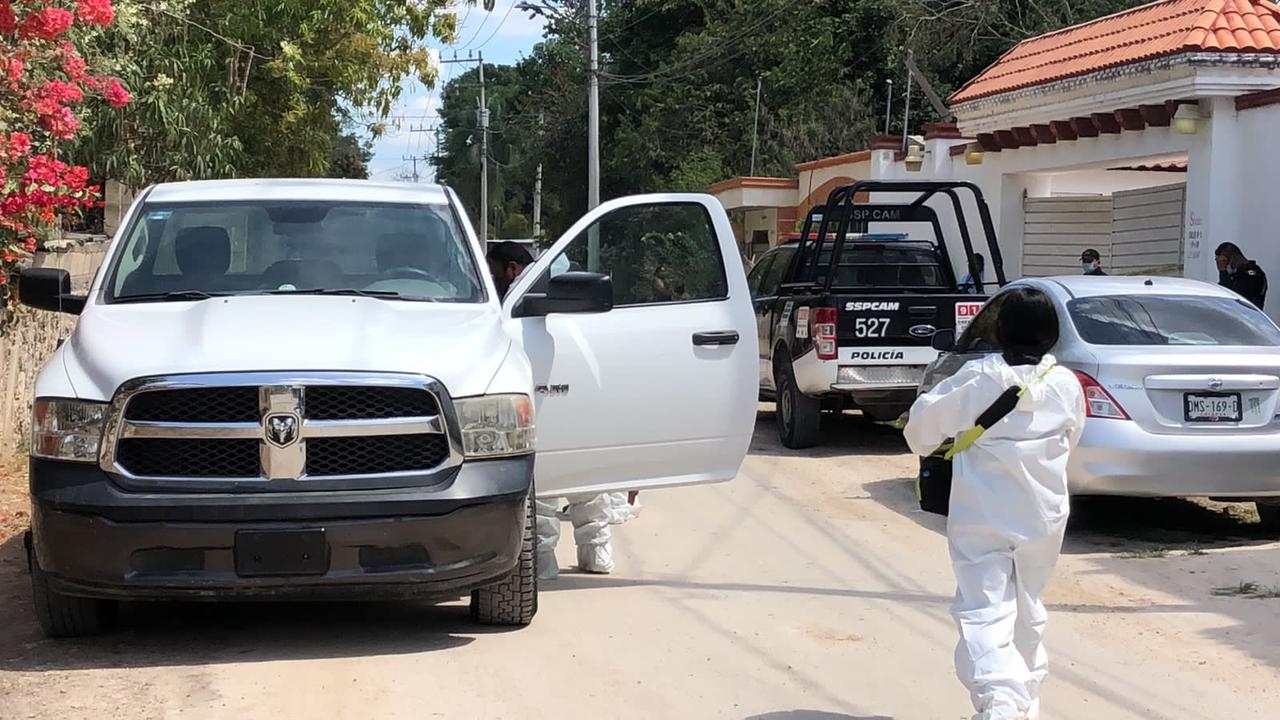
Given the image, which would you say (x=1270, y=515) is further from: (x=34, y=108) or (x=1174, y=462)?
(x=34, y=108)

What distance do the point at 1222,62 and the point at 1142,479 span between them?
343 inches

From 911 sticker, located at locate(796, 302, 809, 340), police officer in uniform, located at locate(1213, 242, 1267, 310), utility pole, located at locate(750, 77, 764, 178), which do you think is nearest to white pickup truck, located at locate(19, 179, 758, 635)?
911 sticker, located at locate(796, 302, 809, 340)

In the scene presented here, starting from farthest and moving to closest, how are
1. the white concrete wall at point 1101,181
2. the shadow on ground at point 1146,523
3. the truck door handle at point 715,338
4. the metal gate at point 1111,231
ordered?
the white concrete wall at point 1101,181 → the metal gate at point 1111,231 → the shadow on ground at point 1146,523 → the truck door handle at point 715,338

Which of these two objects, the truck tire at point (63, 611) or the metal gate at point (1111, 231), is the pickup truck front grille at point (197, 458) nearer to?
the truck tire at point (63, 611)

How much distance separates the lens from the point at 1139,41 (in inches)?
692

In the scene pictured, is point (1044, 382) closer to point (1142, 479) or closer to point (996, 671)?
point (996, 671)

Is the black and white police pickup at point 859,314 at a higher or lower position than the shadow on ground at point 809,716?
higher

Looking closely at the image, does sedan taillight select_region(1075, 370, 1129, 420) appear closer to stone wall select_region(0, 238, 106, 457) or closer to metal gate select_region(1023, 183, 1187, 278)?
stone wall select_region(0, 238, 106, 457)

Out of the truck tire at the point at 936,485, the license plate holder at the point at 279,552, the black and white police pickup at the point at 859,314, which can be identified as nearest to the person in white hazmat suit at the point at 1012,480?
the truck tire at the point at 936,485

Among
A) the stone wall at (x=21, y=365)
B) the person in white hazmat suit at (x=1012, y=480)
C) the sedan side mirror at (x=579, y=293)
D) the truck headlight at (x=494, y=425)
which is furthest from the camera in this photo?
the stone wall at (x=21, y=365)

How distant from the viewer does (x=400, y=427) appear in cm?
603

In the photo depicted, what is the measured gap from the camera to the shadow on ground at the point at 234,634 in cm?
626

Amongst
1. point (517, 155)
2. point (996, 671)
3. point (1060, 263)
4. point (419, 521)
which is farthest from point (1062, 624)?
point (517, 155)

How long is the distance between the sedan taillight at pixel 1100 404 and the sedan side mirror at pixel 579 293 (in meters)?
3.18
